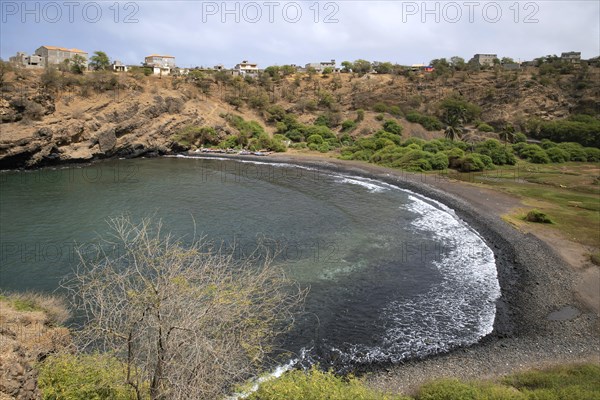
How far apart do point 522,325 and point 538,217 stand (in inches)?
751

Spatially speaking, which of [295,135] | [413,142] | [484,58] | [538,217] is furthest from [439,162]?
[484,58]

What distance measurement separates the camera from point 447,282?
25047 mm

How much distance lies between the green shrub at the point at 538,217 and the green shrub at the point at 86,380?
3603 centimetres

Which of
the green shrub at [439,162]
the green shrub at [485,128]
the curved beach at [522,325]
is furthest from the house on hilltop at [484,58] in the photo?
the curved beach at [522,325]

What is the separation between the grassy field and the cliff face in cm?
2726

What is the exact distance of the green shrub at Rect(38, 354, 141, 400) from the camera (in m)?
9.76

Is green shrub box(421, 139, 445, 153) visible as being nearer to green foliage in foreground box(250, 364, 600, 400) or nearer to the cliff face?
the cliff face

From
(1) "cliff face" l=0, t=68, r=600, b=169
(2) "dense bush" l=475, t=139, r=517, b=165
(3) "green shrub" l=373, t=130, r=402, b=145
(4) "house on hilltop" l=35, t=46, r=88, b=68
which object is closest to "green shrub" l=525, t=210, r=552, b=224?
(2) "dense bush" l=475, t=139, r=517, b=165

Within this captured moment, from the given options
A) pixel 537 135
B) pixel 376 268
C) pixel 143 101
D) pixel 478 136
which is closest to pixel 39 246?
pixel 376 268

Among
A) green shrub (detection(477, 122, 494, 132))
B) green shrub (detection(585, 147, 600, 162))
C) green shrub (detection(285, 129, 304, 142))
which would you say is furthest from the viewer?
green shrub (detection(477, 122, 494, 132))

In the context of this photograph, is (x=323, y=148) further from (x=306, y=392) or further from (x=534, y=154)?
(x=306, y=392)

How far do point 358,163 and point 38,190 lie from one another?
4374cm

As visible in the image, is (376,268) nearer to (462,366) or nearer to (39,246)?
(462,366)

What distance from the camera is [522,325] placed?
20.0m
